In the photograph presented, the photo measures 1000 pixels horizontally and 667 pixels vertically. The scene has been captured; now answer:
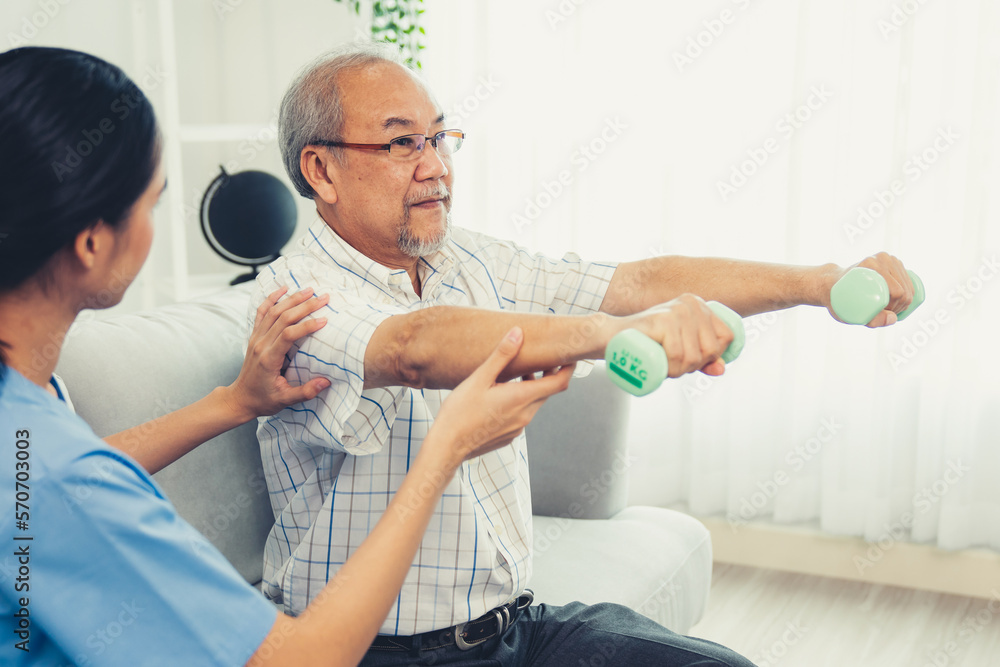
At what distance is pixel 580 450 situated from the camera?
1942 millimetres

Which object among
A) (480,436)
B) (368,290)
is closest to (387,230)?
(368,290)

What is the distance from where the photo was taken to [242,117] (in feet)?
9.66

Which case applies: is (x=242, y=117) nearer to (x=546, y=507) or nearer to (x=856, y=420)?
(x=546, y=507)
